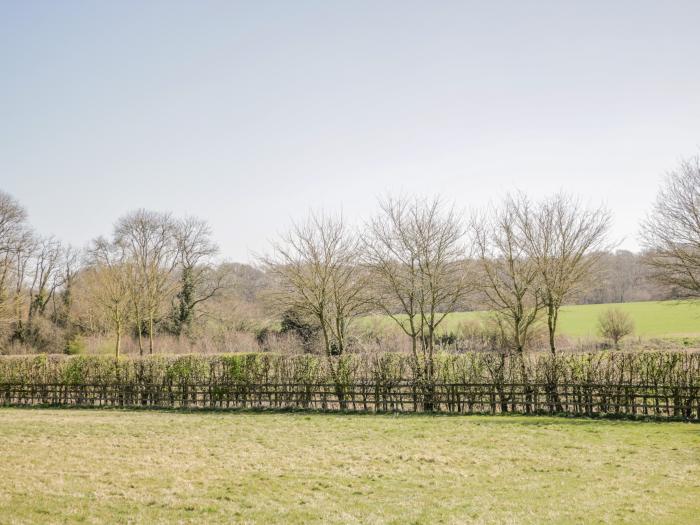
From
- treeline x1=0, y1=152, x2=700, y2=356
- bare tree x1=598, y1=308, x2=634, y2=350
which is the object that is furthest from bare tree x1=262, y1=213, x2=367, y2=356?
bare tree x1=598, y1=308, x2=634, y2=350

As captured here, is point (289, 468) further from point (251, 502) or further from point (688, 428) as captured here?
point (688, 428)

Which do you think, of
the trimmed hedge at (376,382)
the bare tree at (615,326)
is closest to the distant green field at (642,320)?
the bare tree at (615,326)

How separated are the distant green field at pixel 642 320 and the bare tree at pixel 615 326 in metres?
2.29

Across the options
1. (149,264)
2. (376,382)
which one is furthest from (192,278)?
(376,382)

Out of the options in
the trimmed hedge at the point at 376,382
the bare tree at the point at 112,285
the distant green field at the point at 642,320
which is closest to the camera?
the trimmed hedge at the point at 376,382

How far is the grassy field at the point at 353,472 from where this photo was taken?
316 inches

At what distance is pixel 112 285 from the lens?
33781 millimetres

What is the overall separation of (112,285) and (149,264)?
24.7 feet

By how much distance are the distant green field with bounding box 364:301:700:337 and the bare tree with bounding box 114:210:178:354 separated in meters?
16.3

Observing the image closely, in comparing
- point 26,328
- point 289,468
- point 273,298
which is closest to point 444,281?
point 273,298

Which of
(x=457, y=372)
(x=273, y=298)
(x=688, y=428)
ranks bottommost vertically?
(x=688, y=428)

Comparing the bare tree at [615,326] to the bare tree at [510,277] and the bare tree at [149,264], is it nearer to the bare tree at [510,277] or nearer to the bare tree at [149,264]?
the bare tree at [510,277]

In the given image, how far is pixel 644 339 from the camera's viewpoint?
35.4 metres

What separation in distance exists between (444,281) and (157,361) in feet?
42.4
